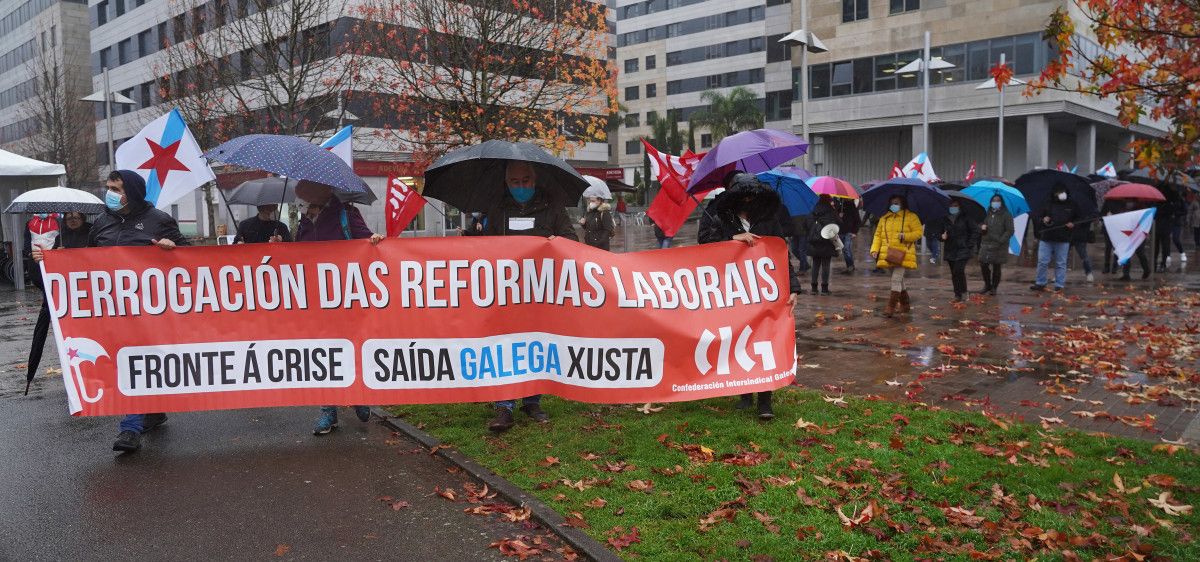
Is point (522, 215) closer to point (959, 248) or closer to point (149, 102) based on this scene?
point (959, 248)

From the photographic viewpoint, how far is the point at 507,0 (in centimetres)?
1866

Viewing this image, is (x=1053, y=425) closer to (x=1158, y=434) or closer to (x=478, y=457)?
(x=1158, y=434)

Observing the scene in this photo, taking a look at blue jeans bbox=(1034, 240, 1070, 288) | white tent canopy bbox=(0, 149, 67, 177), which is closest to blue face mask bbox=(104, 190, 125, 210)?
blue jeans bbox=(1034, 240, 1070, 288)

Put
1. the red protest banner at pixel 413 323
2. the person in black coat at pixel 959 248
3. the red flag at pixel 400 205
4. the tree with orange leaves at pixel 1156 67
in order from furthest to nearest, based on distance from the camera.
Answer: the person in black coat at pixel 959 248 < the red flag at pixel 400 205 < the red protest banner at pixel 413 323 < the tree with orange leaves at pixel 1156 67

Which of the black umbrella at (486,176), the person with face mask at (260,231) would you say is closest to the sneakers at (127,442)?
the person with face mask at (260,231)

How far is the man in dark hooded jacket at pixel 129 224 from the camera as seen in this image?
259 inches

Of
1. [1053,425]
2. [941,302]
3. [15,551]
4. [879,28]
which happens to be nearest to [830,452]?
[1053,425]

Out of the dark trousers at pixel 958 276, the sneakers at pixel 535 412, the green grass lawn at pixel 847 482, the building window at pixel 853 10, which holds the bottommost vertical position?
the green grass lawn at pixel 847 482

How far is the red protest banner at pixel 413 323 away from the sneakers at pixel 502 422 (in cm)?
41

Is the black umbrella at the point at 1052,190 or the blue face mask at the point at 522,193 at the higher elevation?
the black umbrella at the point at 1052,190

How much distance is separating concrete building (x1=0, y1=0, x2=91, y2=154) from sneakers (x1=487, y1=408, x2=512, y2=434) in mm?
63065

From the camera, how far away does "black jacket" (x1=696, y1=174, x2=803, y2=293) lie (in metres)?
6.53

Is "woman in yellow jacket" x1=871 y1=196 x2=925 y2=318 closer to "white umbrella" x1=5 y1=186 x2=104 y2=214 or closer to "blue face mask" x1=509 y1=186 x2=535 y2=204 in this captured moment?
"blue face mask" x1=509 y1=186 x2=535 y2=204

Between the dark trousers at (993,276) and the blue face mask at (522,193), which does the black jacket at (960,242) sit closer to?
the dark trousers at (993,276)
